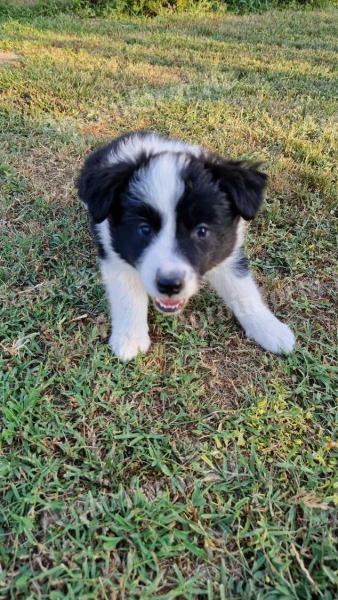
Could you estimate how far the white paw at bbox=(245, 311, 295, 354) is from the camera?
2.90 metres

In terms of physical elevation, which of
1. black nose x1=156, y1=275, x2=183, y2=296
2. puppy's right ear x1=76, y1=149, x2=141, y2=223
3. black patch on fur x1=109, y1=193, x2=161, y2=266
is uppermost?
puppy's right ear x1=76, y1=149, x2=141, y2=223

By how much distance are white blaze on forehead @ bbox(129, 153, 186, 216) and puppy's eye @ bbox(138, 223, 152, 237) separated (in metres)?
0.11

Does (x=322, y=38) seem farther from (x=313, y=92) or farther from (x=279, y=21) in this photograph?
(x=313, y=92)

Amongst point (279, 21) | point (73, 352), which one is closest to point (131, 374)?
point (73, 352)

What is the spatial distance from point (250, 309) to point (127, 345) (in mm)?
723

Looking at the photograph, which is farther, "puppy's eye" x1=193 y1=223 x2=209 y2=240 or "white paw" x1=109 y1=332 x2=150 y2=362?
"white paw" x1=109 y1=332 x2=150 y2=362

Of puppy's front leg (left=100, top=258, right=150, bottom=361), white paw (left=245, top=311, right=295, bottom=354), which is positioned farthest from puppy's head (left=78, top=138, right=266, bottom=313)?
A: white paw (left=245, top=311, right=295, bottom=354)

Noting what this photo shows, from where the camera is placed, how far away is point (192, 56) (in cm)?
750

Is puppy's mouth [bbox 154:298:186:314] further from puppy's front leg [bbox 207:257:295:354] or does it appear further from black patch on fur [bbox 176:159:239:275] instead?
puppy's front leg [bbox 207:257:295:354]

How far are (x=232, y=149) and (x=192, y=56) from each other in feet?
11.7

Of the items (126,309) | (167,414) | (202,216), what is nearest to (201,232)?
(202,216)

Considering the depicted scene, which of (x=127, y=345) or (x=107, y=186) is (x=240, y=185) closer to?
(x=107, y=186)

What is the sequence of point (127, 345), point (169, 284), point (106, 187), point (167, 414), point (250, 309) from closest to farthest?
point (169, 284) < point (106, 187) < point (167, 414) < point (127, 345) < point (250, 309)

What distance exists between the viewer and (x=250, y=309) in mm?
3014
